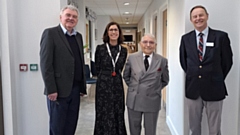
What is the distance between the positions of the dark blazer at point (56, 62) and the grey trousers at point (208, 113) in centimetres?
121

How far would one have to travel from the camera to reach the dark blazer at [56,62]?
2174 millimetres

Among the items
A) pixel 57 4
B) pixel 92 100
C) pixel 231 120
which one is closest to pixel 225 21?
pixel 231 120

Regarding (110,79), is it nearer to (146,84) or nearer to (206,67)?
(146,84)

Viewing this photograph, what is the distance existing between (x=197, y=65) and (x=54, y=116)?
4.73ft

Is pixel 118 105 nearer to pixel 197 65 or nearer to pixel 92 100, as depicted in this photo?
pixel 197 65

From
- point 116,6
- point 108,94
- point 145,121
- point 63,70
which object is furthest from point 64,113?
point 116,6

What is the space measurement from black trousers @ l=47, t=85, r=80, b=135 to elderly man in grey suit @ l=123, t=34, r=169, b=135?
558 millimetres

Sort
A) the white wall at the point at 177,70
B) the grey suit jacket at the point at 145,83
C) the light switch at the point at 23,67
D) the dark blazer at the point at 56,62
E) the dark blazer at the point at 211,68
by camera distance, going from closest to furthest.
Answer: the dark blazer at the point at 56,62 < the dark blazer at the point at 211,68 < the grey suit jacket at the point at 145,83 < the light switch at the point at 23,67 < the white wall at the point at 177,70

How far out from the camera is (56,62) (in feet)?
7.36

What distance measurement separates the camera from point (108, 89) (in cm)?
271

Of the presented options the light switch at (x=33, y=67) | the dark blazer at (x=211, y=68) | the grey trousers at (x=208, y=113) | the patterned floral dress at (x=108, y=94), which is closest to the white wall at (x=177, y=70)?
the grey trousers at (x=208, y=113)

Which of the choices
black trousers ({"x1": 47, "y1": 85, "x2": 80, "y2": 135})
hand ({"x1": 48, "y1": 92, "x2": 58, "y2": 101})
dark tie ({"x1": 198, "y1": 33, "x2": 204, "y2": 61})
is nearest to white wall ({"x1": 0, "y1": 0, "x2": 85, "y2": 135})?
black trousers ({"x1": 47, "y1": 85, "x2": 80, "y2": 135})

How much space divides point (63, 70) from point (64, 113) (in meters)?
0.43

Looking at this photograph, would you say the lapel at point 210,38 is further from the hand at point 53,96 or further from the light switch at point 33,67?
the light switch at point 33,67
